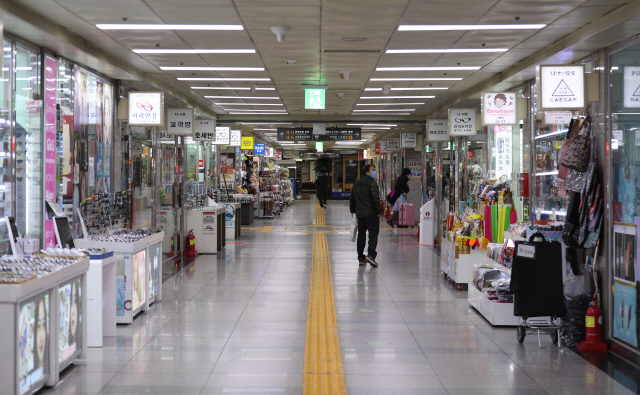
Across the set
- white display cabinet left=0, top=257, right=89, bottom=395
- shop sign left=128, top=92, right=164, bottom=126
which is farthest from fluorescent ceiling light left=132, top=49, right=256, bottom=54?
white display cabinet left=0, top=257, right=89, bottom=395

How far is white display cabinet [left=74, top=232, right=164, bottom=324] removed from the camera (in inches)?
248

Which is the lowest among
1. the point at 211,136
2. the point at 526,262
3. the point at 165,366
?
the point at 165,366

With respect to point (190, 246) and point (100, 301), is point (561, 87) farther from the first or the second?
point (190, 246)

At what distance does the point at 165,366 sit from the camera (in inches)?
193

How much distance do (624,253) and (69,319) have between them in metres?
4.58

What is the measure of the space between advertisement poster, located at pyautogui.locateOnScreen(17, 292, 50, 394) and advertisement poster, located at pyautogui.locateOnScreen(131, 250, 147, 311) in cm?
211

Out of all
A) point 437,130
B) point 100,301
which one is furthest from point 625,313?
point 437,130

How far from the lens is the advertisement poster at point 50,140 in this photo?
6.95 meters

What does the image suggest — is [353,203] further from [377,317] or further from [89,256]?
[89,256]

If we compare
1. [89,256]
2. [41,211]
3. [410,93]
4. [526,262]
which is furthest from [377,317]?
[410,93]

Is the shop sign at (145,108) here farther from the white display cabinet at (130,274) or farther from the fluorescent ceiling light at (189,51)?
the white display cabinet at (130,274)

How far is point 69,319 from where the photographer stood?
188 inches

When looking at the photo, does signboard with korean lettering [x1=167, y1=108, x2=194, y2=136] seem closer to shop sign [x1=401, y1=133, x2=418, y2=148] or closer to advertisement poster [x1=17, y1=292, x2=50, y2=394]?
advertisement poster [x1=17, y1=292, x2=50, y2=394]

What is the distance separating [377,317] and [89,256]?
9.64 ft
